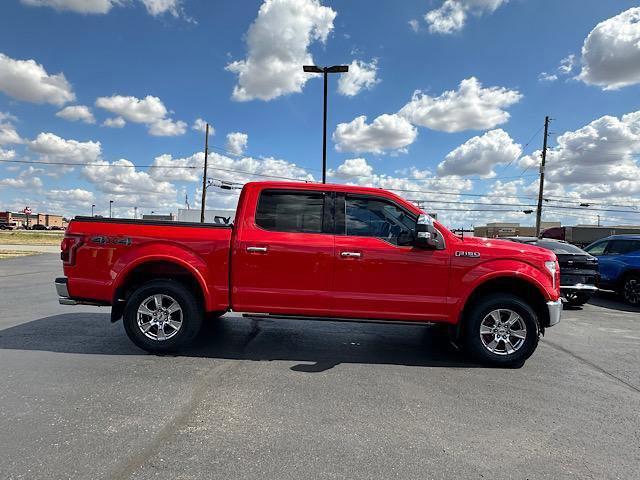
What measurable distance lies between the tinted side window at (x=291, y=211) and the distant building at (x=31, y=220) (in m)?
101

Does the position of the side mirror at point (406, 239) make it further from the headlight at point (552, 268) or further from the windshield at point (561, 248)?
the windshield at point (561, 248)

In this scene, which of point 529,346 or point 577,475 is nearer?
point 577,475

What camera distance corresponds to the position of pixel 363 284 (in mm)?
4719

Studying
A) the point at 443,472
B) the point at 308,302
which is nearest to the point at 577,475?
the point at 443,472

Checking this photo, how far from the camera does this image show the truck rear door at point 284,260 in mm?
4719

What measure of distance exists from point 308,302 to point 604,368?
3.70m

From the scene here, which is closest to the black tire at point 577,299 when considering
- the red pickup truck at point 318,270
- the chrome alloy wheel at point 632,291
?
the chrome alloy wheel at point 632,291

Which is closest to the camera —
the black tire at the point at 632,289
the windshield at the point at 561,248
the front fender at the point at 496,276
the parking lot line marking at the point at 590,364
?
the parking lot line marking at the point at 590,364

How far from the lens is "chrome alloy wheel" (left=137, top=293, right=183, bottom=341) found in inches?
190

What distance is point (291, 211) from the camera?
4.94 metres

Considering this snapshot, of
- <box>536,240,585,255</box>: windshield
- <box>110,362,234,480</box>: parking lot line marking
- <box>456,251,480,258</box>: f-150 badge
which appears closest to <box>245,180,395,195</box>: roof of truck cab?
<box>456,251,480,258</box>: f-150 badge

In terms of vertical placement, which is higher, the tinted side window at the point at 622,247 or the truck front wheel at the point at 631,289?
the tinted side window at the point at 622,247

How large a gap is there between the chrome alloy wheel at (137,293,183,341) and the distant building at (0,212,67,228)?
100323 millimetres

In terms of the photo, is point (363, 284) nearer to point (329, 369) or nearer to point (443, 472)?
point (329, 369)
